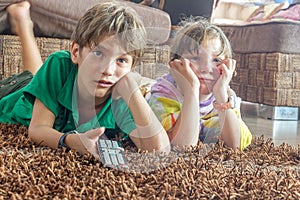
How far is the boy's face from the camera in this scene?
819 millimetres

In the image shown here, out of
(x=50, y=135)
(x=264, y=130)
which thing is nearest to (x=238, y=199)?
(x=50, y=135)

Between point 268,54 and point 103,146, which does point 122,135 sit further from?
point 268,54

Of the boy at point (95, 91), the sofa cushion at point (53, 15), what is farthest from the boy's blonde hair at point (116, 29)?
the sofa cushion at point (53, 15)

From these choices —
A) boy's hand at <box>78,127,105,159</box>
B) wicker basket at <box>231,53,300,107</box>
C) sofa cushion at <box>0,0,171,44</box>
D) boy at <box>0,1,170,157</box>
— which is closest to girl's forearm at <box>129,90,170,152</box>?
boy at <box>0,1,170,157</box>

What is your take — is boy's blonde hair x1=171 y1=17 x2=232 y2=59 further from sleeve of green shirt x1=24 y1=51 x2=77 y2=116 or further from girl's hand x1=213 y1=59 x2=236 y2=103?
sleeve of green shirt x1=24 y1=51 x2=77 y2=116

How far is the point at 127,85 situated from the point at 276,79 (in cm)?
132

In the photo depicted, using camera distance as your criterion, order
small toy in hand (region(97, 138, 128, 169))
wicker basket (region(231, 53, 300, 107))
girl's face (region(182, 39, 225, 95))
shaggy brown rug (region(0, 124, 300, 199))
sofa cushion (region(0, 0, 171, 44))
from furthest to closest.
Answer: wicker basket (region(231, 53, 300, 107)) < sofa cushion (region(0, 0, 171, 44)) < girl's face (region(182, 39, 225, 95)) < small toy in hand (region(97, 138, 128, 169)) < shaggy brown rug (region(0, 124, 300, 199))

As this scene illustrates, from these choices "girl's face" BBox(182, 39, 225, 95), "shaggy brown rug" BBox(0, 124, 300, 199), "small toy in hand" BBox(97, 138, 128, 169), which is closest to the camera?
"shaggy brown rug" BBox(0, 124, 300, 199)

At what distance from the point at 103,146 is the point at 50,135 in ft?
0.40

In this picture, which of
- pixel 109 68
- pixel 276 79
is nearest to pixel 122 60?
pixel 109 68

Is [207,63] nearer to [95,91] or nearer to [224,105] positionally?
[224,105]

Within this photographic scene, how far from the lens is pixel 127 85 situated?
33.7 inches

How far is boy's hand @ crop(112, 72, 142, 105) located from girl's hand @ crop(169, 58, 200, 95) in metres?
0.08

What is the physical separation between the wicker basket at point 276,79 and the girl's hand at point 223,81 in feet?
3.72
